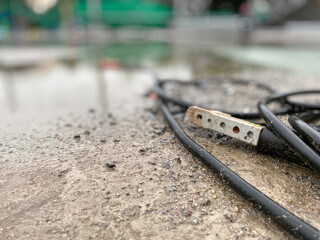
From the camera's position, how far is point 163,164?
1.37 m

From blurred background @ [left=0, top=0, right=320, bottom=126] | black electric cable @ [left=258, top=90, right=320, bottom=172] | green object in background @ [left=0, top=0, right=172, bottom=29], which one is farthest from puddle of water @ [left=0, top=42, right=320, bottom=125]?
green object in background @ [left=0, top=0, right=172, bottom=29]

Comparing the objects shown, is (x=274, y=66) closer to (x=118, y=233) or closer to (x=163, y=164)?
(x=163, y=164)

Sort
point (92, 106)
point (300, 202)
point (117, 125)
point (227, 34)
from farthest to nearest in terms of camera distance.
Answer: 1. point (227, 34)
2. point (92, 106)
3. point (117, 125)
4. point (300, 202)

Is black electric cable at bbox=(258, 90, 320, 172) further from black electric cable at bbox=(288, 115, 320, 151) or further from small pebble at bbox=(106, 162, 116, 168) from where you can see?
small pebble at bbox=(106, 162, 116, 168)

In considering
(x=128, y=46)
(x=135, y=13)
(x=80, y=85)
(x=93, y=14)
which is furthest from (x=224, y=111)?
(x=93, y=14)

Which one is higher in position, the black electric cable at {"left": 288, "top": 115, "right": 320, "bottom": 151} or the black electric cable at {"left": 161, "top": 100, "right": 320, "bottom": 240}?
the black electric cable at {"left": 288, "top": 115, "right": 320, "bottom": 151}

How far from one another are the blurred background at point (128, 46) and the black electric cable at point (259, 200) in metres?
1.22

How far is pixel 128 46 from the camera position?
928 centimetres

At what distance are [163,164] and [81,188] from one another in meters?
0.42

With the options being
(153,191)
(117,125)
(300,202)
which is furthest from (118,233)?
(117,125)

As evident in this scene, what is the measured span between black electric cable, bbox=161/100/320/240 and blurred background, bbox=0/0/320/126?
1221 mm

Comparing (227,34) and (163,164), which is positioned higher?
(227,34)

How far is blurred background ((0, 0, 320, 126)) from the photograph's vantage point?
291 centimetres

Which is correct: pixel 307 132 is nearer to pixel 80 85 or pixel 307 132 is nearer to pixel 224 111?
pixel 224 111
